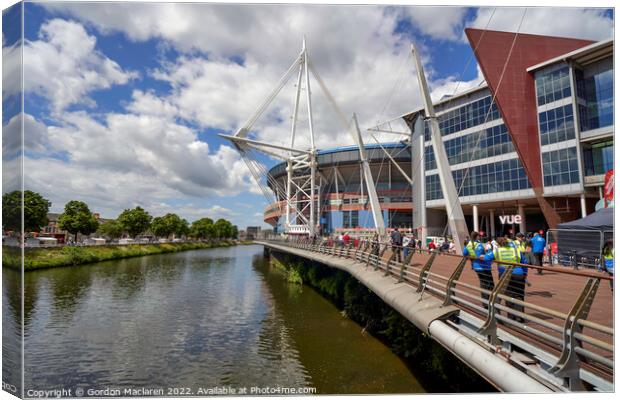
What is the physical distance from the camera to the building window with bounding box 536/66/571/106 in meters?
35.3

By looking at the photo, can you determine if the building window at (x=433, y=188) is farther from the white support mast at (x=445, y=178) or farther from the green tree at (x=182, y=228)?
the green tree at (x=182, y=228)

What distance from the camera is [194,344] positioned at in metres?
13.9

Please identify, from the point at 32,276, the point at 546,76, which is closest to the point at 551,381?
the point at 32,276

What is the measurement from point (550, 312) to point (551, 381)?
2.71 feet

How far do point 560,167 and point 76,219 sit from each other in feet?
219

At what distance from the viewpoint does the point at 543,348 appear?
16.4 feet

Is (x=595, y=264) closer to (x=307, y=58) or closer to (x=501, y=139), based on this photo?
(x=501, y=139)

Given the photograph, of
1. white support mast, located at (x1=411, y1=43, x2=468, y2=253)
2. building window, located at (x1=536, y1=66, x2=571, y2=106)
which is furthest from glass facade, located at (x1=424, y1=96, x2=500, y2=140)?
white support mast, located at (x1=411, y1=43, x2=468, y2=253)

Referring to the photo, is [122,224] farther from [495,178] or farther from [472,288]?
A: [472,288]

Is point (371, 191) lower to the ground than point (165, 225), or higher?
higher

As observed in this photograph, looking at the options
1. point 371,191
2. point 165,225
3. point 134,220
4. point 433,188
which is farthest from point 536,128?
point 165,225

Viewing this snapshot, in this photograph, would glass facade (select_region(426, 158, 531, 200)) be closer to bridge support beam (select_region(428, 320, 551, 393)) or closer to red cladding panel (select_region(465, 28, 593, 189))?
red cladding panel (select_region(465, 28, 593, 189))

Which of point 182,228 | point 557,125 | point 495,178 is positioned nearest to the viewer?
point 557,125

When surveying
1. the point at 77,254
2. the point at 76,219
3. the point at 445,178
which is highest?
the point at 76,219
